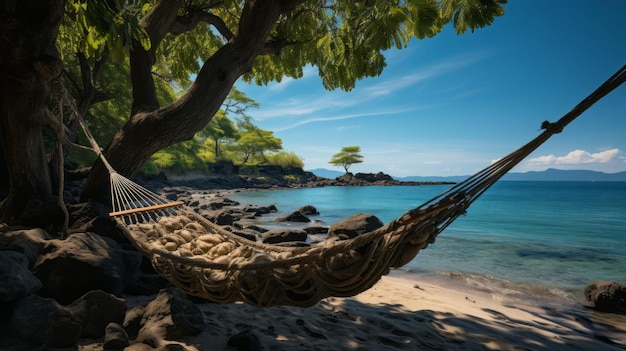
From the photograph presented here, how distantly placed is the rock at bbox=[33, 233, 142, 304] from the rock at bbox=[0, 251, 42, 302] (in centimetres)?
48

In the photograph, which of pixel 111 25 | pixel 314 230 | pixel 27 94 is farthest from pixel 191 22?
pixel 314 230

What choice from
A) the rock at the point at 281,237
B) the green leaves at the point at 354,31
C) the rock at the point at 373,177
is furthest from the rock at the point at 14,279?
the rock at the point at 373,177

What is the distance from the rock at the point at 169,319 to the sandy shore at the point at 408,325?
0.23ft

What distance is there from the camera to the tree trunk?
2109 millimetres

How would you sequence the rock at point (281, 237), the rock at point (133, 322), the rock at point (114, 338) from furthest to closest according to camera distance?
the rock at point (281, 237) → the rock at point (133, 322) → the rock at point (114, 338)

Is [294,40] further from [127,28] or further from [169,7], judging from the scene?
[127,28]

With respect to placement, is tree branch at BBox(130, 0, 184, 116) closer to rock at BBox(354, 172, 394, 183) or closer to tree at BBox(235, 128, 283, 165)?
tree at BBox(235, 128, 283, 165)

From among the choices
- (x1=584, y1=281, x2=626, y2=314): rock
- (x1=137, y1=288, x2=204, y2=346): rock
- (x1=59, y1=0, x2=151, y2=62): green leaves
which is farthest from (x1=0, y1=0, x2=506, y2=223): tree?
(x1=584, y1=281, x2=626, y2=314): rock

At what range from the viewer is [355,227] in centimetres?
636

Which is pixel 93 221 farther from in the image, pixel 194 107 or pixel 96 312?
pixel 96 312

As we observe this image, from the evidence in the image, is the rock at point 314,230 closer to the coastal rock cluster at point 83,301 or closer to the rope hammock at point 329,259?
the coastal rock cluster at point 83,301

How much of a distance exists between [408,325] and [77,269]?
2.36 metres

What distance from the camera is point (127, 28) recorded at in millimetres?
1863

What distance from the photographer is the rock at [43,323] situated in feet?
4.47
